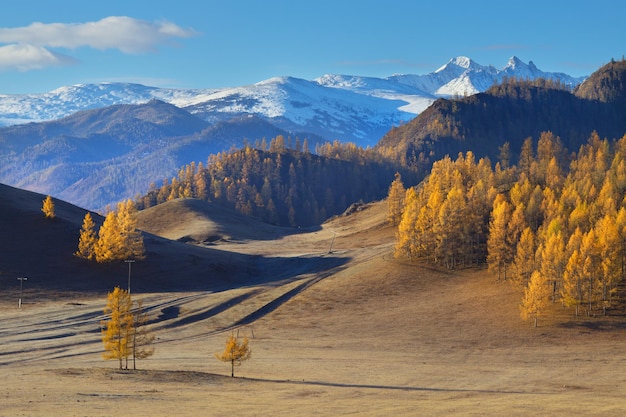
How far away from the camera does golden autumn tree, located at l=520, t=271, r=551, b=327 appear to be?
112 meters

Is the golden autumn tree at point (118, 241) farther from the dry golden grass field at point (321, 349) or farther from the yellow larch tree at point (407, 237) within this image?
the yellow larch tree at point (407, 237)

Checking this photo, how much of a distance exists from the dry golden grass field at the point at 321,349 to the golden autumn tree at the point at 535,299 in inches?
85.6

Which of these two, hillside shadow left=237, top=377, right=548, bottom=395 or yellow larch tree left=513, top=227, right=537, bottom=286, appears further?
yellow larch tree left=513, top=227, right=537, bottom=286

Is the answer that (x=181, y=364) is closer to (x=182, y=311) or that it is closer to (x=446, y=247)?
(x=182, y=311)

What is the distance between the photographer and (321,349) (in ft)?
328

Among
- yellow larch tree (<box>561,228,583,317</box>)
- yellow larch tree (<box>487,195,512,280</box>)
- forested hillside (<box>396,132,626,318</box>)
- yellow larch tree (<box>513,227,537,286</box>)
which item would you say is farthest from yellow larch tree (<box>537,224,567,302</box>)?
yellow larch tree (<box>487,195,512,280</box>)

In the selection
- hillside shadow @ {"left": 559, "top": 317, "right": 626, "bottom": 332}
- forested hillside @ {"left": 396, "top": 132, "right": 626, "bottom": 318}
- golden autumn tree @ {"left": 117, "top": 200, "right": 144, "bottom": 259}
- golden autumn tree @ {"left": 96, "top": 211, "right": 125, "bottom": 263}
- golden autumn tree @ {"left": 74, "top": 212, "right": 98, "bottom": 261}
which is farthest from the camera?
golden autumn tree @ {"left": 117, "top": 200, "right": 144, "bottom": 259}

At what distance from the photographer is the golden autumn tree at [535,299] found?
368 ft

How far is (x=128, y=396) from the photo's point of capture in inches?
2383

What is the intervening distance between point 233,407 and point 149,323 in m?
64.4

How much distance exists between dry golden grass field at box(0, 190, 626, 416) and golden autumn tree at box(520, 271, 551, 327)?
→ 2.17m

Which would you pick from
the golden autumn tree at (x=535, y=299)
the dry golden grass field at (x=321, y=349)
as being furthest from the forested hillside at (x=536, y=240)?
the dry golden grass field at (x=321, y=349)

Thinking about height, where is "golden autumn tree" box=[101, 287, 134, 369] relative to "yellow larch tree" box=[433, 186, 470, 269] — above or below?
below

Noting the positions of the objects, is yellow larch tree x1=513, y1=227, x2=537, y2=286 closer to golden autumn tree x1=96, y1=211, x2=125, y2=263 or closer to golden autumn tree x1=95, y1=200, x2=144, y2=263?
golden autumn tree x1=95, y1=200, x2=144, y2=263
